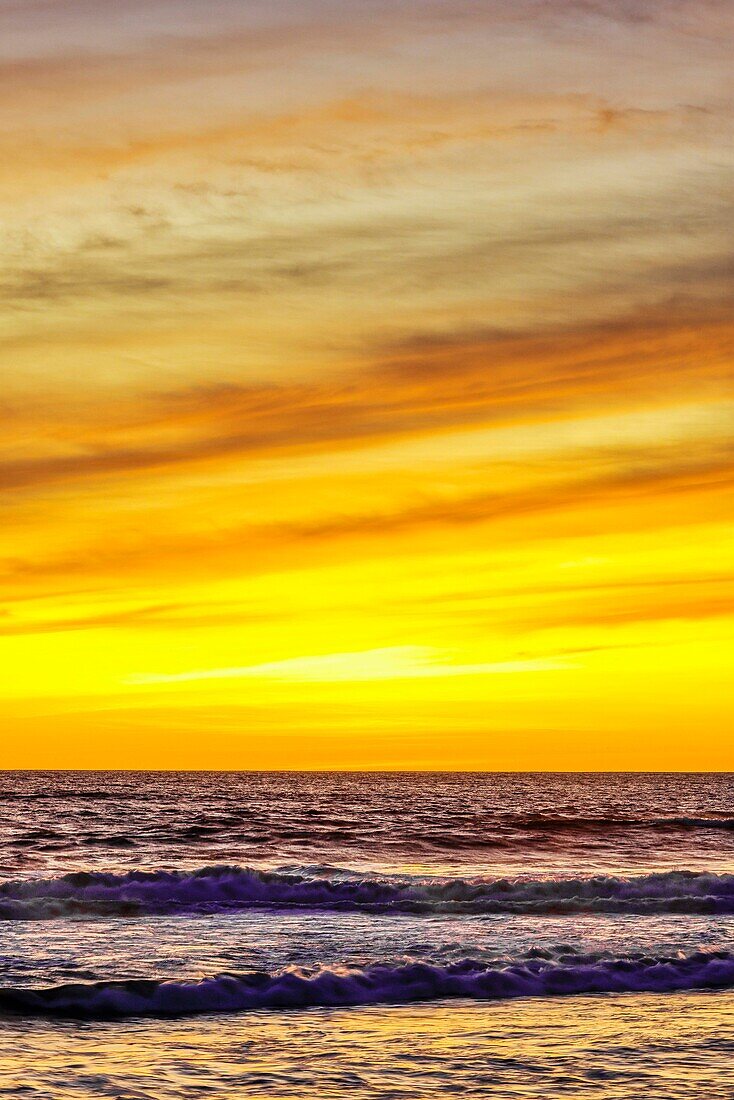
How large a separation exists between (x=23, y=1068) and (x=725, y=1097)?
724 centimetres

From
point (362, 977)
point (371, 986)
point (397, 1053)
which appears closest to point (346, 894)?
point (362, 977)

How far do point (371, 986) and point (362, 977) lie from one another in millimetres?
261

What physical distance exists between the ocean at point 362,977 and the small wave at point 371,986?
41 millimetres

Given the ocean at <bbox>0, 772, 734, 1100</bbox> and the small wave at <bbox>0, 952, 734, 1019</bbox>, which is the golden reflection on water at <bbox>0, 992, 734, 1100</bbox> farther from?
the small wave at <bbox>0, 952, 734, 1019</bbox>

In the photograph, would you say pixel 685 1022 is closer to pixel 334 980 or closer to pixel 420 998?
pixel 420 998

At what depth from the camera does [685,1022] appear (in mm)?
14344

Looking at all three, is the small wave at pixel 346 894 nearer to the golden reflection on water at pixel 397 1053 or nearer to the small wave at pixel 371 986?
the small wave at pixel 371 986

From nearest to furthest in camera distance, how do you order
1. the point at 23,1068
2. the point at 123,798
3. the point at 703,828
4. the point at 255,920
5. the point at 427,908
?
the point at 23,1068 < the point at 255,920 < the point at 427,908 < the point at 703,828 < the point at 123,798

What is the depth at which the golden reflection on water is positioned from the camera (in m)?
11.1

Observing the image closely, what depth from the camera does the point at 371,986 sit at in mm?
16328

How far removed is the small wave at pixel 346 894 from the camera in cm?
2514

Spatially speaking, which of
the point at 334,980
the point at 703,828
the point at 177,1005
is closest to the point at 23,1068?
the point at 177,1005

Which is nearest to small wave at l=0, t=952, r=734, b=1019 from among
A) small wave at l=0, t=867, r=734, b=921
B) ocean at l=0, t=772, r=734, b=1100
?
ocean at l=0, t=772, r=734, b=1100

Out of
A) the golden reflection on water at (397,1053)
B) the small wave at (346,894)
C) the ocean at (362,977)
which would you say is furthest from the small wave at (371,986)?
the small wave at (346,894)
